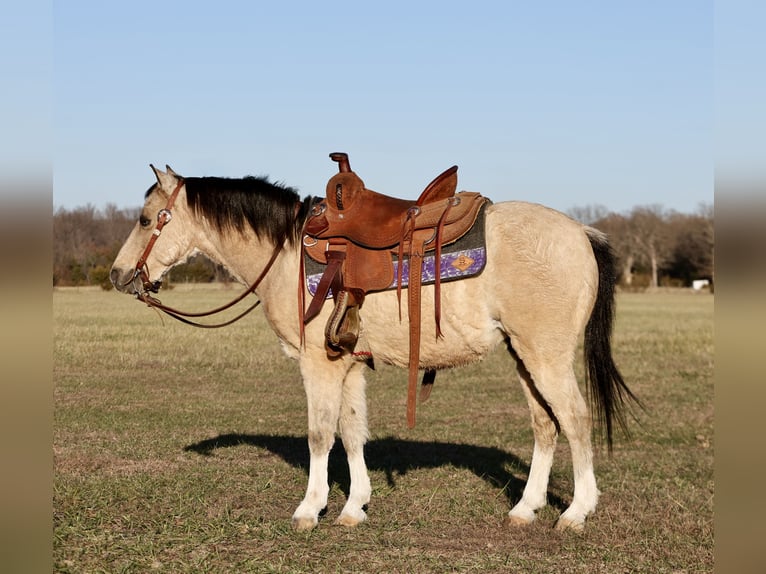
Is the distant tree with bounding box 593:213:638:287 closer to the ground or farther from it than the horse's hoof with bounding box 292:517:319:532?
farther from it

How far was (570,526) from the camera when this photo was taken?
18.6ft

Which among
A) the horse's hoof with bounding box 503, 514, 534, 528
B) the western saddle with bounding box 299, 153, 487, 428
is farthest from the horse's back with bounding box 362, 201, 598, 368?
the horse's hoof with bounding box 503, 514, 534, 528

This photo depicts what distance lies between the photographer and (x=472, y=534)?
5.76 metres

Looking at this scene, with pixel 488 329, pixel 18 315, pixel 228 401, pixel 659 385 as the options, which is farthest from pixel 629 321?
pixel 18 315

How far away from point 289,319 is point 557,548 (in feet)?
8.73

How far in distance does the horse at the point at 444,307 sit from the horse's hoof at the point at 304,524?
1 cm

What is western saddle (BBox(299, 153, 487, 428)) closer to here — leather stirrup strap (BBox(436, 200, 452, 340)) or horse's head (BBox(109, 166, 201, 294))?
leather stirrup strap (BBox(436, 200, 452, 340))

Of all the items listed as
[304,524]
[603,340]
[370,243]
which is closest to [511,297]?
[603,340]

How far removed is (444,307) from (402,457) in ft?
10.7

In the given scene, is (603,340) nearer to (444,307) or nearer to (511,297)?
(511,297)

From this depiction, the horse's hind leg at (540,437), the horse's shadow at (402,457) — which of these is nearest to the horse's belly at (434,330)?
the horse's hind leg at (540,437)

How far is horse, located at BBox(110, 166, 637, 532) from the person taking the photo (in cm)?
571

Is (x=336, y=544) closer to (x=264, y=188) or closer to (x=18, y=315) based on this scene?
(x=264, y=188)

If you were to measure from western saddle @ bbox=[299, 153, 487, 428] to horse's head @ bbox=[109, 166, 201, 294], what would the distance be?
117 centimetres
